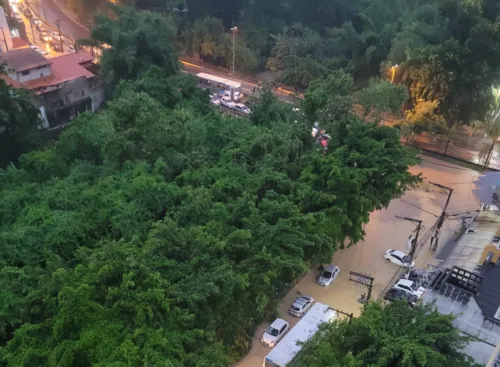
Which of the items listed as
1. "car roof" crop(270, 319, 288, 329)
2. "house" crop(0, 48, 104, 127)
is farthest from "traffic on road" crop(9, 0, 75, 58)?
"car roof" crop(270, 319, 288, 329)

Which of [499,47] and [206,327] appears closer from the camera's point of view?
[206,327]

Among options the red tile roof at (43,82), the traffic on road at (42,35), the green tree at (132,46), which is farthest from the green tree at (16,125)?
the traffic on road at (42,35)

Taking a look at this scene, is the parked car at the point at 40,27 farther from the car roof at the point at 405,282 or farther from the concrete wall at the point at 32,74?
the car roof at the point at 405,282

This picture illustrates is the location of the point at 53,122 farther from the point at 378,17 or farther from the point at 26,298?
the point at 378,17

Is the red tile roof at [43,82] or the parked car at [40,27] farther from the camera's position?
the parked car at [40,27]

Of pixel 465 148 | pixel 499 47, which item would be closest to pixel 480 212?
pixel 465 148

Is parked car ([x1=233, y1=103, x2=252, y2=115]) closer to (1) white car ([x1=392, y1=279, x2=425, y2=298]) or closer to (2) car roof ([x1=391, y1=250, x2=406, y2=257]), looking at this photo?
(2) car roof ([x1=391, y1=250, x2=406, y2=257])

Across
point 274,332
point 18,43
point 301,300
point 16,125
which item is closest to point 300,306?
point 301,300
